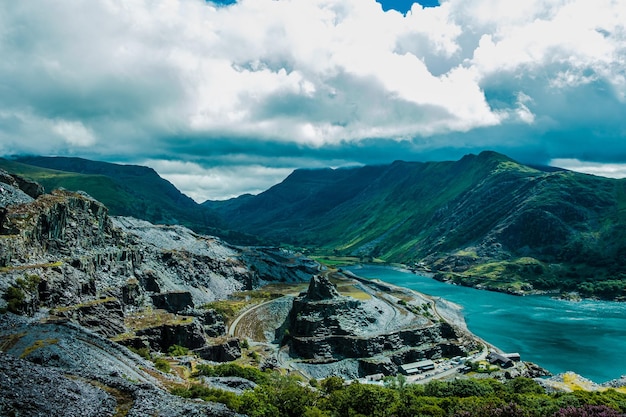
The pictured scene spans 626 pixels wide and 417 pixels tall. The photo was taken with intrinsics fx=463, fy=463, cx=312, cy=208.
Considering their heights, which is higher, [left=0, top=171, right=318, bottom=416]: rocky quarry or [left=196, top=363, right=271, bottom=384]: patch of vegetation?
[left=0, top=171, right=318, bottom=416]: rocky quarry

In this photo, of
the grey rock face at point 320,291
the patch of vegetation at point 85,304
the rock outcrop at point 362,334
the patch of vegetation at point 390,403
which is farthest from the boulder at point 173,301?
the patch of vegetation at point 390,403

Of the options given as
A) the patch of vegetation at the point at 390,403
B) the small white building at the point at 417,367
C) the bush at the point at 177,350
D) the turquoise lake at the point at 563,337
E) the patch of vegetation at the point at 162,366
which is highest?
the patch of vegetation at the point at 390,403

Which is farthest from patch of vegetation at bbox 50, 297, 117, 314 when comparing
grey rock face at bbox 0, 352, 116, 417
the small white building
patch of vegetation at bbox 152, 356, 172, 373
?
the small white building

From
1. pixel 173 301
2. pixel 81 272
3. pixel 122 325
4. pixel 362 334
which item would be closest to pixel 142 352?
pixel 122 325

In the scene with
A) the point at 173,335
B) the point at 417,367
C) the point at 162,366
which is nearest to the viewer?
the point at 162,366

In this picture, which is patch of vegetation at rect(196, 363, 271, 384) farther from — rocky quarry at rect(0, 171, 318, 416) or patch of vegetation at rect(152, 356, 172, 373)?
rocky quarry at rect(0, 171, 318, 416)

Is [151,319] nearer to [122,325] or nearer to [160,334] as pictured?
[160,334]

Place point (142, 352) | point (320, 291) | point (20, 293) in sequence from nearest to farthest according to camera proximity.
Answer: point (20, 293) → point (142, 352) → point (320, 291)

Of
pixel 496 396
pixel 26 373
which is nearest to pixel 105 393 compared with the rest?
pixel 26 373

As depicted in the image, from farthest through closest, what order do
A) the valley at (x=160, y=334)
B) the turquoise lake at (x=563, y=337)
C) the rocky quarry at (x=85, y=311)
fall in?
1. the turquoise lake at (x=563, y=337)
2. the valley at (x=160, y=334)
3. the rocky quarry at (x=85, y=311)

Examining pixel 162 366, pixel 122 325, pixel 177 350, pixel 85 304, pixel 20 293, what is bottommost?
pixel 177 350

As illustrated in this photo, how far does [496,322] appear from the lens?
181250 millimetres

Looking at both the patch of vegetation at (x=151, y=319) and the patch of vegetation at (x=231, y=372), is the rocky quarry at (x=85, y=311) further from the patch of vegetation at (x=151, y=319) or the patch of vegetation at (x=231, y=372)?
the patch of vegetation at (x=231, y=372)

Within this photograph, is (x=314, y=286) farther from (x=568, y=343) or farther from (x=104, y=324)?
(x=568, y=343)
